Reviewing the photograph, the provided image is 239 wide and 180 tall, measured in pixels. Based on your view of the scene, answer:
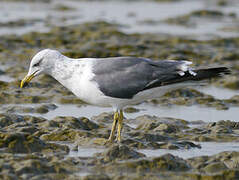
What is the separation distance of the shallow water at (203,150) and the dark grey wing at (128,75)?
805mm

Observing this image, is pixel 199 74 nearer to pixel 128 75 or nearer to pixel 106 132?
pixel 128 75

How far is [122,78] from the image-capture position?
294 inches

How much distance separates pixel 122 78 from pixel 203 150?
1289 millimetres

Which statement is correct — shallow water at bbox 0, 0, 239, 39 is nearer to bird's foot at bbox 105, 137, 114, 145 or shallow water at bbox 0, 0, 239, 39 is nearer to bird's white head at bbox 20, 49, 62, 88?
bird's white head at bbox 20, 49, 62, 88

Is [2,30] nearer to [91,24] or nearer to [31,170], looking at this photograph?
[91,24]

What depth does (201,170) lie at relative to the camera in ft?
20.4

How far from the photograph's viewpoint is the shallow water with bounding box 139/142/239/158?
6942 mm

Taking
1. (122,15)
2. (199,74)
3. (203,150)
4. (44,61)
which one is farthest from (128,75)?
(122,15)

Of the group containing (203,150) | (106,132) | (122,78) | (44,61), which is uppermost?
(44,61)

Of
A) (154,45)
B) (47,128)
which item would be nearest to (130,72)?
(47,128)

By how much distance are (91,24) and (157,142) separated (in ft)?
28.7

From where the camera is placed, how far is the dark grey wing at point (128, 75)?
24.3 feet

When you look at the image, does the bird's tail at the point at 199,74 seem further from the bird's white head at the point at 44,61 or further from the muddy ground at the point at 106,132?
the bird's white head at the point at 44,61

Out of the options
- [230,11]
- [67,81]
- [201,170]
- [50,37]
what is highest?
[230,11]
